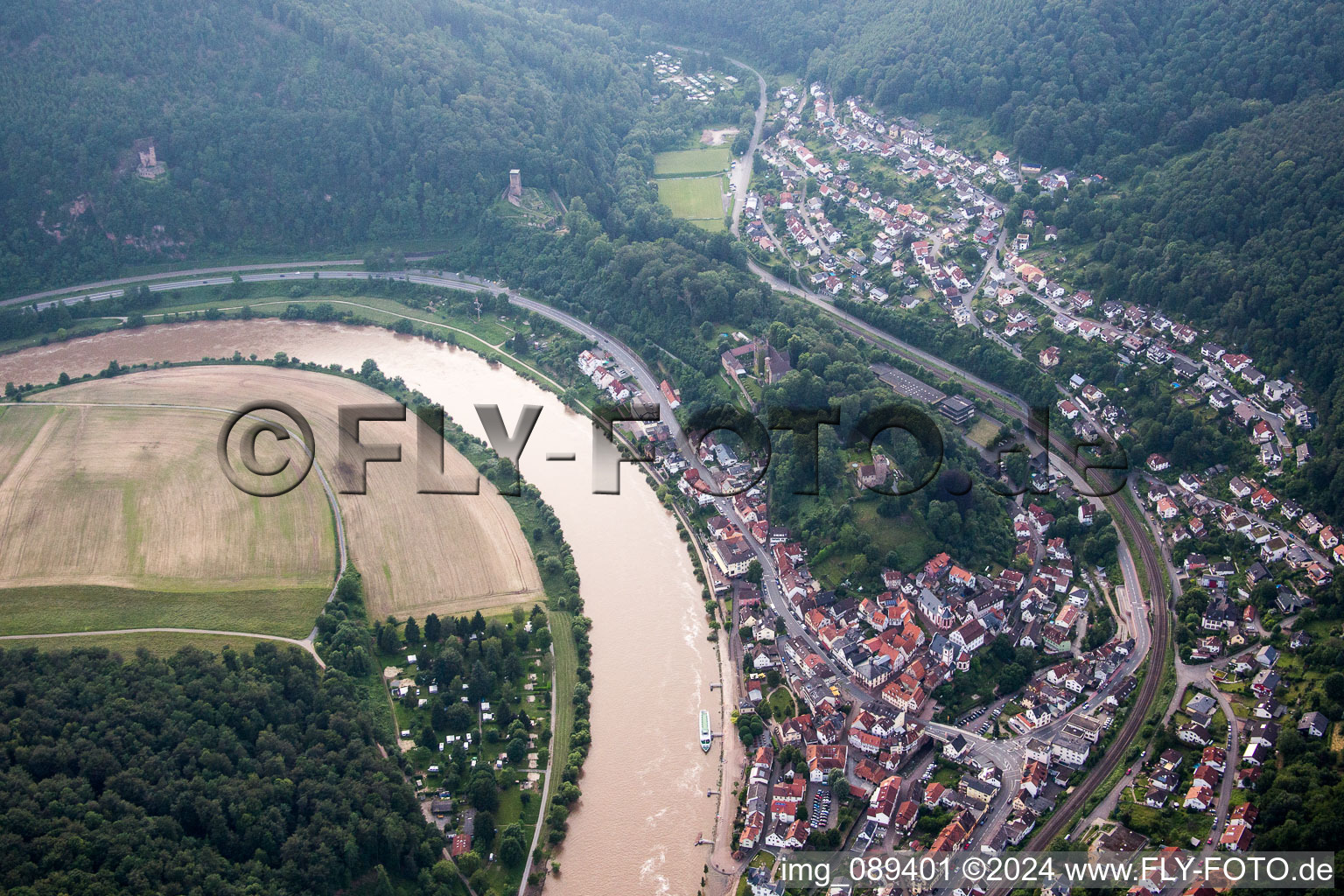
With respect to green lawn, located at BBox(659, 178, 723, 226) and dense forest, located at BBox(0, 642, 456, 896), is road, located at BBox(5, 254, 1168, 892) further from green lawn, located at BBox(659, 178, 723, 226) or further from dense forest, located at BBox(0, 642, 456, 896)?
dense forest, located at BBox(0, 642, 456, 896)

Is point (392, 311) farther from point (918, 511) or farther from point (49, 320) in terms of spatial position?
point (918, 511)

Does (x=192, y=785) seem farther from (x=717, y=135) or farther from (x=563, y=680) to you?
(x=717, y=135)

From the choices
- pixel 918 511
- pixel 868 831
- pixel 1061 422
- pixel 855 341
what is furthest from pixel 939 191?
pixel 868 831

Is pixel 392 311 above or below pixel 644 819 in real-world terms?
above

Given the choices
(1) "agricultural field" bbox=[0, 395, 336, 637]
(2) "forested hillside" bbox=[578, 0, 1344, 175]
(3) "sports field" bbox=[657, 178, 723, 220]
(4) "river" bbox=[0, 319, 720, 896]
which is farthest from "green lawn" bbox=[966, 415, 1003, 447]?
(1) "agricultural field" bbox=[0, 395, 336, 637]

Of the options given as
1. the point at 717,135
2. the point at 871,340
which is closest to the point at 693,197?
the point at 717,135

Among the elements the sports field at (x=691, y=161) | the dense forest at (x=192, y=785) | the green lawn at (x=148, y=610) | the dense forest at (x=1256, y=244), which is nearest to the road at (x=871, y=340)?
the dense forest at (x=1256, y=244)
